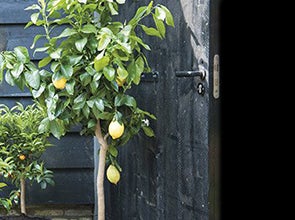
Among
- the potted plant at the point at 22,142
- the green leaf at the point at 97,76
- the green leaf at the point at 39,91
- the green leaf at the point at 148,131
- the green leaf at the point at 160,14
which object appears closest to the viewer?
the green leaf at the point at 160,14

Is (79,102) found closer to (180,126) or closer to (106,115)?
(106,115)

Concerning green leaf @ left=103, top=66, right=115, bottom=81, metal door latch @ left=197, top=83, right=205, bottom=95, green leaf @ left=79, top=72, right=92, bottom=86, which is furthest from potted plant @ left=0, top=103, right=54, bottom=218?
metal door latch @ left=197, top=83, right=205, bottom=95

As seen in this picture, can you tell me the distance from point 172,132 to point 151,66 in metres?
0.39

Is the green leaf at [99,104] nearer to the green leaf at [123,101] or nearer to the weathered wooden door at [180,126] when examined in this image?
the green leaf at [123,101]

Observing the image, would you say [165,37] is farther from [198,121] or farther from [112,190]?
[112,190]

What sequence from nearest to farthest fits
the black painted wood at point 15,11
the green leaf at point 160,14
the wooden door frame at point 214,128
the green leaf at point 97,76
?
1. the wooden door frame at point 214,128
2. the green leaf at point 160,14
3. the green leaf at point 97,76
4. the black painted wood at point 15,11

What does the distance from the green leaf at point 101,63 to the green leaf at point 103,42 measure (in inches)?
1.4

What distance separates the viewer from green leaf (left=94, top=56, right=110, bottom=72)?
1.80m

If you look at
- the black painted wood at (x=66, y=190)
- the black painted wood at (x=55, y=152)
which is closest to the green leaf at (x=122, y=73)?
the black painted wood at (x=55, y=152)

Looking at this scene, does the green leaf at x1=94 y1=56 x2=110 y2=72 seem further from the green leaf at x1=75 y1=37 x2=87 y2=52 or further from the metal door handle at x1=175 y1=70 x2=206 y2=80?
the metal door handle at x1=175 y1=70 x2=206 y2=80

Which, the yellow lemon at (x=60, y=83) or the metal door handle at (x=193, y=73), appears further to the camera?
the yellow lemon at (x=60, y=83)

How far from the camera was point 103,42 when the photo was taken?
70.7 inches

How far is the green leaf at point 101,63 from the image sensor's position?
1803 mm

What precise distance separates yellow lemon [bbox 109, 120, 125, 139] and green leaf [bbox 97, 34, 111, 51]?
31 cm
